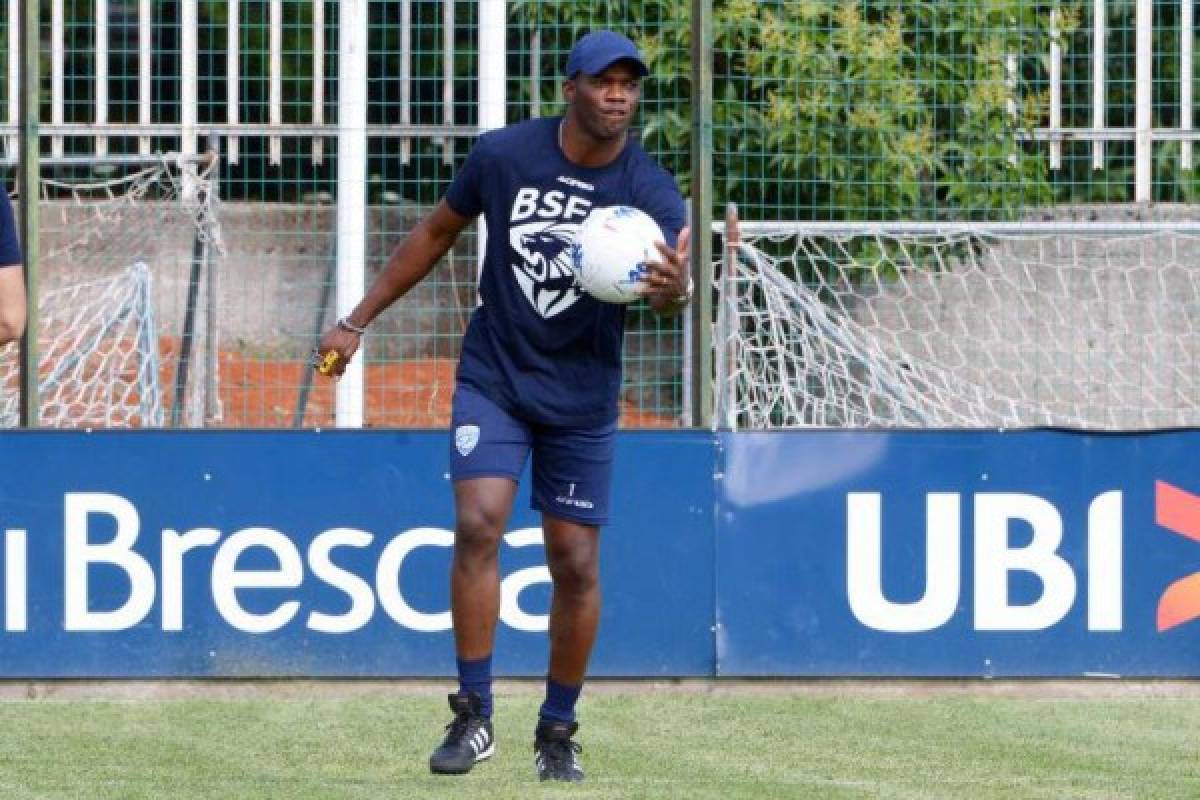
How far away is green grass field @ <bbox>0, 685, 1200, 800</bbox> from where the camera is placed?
693cm

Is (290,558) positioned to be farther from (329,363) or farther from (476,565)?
(476,565)

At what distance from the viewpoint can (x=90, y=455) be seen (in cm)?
921

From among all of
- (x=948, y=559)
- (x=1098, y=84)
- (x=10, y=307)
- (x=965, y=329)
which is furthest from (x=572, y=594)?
(x=1098, y=84)

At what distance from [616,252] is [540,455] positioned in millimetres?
800

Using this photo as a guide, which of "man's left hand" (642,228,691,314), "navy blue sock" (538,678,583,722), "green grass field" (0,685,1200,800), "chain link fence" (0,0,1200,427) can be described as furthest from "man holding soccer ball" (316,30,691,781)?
"chain link fence" (0,0,1200,427)

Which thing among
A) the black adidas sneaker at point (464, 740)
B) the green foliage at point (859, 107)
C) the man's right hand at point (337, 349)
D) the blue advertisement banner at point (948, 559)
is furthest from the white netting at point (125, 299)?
the black adidas sneaker at point (464, 740)

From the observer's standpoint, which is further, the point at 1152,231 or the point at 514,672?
the point at 1152,231

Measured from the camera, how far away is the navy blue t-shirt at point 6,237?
6.40 meters

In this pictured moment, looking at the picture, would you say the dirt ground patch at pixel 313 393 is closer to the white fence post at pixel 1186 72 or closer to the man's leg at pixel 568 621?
the white fence post at pixel 1186 72

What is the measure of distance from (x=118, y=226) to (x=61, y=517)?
5.56 feet

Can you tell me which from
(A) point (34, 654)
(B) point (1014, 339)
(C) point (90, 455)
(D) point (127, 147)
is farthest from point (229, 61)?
(B) point (1014, 339)

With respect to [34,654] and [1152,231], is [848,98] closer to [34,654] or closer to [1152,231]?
[1152,231]

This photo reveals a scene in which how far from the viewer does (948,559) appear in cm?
930

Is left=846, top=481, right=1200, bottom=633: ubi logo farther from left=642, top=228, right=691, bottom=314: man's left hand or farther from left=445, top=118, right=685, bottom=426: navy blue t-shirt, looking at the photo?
left=642, top=228, right=691, bottom=314: man's left hand
